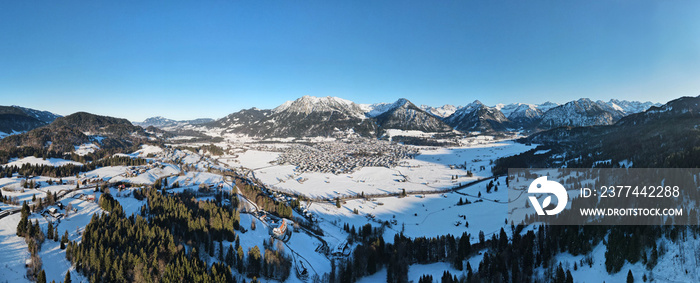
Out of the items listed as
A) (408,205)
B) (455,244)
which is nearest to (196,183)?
(408,205)

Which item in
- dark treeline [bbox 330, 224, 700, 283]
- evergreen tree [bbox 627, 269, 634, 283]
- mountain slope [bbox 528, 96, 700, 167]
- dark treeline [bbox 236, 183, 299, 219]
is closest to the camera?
evergreen tree [bbox 627, 269, 634, 283]

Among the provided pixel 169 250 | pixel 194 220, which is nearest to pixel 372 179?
pixel 194 220

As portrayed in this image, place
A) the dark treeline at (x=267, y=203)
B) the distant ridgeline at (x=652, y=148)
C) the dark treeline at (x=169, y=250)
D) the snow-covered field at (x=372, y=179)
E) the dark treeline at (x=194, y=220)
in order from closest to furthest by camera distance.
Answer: the dark treeline at (x=169, y=250) < the dark treeline at (x=194, y=220) < the distant ridgeline at (x=652, y=148) < the dark treeline at (x=267, y=203) < the snow-covered field at (x=372, y=179)

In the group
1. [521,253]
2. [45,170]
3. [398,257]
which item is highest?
[45,170]

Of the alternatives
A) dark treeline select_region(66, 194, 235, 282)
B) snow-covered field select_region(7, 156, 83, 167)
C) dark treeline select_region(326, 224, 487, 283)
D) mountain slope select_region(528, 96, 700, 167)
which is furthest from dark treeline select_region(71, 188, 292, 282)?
mountain slope select_region(528, 96, 700, 167)

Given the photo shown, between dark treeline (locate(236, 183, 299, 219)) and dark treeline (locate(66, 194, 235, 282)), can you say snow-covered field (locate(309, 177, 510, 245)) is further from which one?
dark treeline (locate(66, 194, 235, 282))

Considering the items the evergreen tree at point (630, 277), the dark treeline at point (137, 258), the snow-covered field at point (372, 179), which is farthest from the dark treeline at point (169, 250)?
the snow-covered field at point (372, 179)

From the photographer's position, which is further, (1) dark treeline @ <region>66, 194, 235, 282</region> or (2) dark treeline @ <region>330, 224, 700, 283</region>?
(1) dark treeline @ <region>66, 194, 235, 282</region>

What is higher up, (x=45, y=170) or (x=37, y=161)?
(x=37, y=161)

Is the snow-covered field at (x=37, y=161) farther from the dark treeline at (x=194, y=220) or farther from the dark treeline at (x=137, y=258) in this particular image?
the dark treeline at (x=137, y=258)

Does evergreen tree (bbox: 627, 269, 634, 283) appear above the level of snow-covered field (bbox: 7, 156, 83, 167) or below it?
below

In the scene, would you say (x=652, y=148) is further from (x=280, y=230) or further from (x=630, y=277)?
(x=280, y=230)
